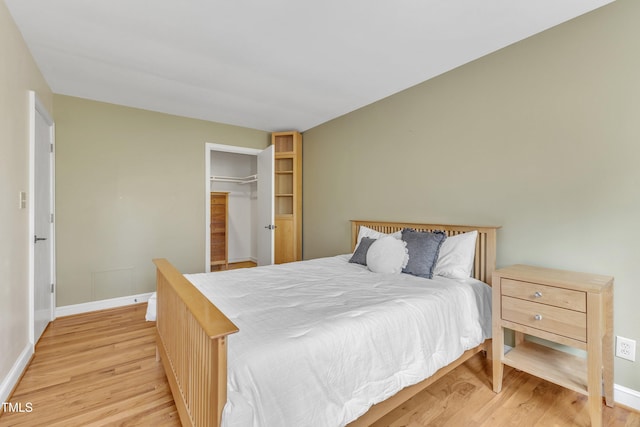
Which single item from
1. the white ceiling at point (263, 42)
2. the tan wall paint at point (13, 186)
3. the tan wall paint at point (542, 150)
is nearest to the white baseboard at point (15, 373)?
the tan wall paint at point (13, 186)

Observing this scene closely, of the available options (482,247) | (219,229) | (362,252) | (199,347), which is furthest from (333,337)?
(219,229)

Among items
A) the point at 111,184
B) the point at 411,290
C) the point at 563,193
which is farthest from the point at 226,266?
the point at 563,193

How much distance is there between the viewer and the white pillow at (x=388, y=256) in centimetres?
238

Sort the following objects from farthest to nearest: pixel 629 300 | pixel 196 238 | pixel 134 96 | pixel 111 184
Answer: pixel 196 238, pixel 111 184, pixel 134 96, pixel 629 300

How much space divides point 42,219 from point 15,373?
1407 millimetres

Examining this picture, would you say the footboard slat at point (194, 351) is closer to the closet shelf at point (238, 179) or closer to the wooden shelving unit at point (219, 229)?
the wooden shelving unit at point (219, 229)

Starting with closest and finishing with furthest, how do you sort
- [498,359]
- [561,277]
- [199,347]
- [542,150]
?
[199,347]
[561,277]
[498,359]
[542,150]

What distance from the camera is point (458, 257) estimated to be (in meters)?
2.27

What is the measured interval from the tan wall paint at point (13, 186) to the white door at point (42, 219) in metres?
0.18

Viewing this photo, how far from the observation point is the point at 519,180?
2.21 metres

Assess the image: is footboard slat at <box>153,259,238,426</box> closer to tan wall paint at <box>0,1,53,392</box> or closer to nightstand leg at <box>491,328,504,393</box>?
tan wall paint at <box>0,1,53,392</box>

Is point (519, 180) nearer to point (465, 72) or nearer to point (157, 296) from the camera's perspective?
point (465, 72)

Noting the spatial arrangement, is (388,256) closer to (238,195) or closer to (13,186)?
(13,186)

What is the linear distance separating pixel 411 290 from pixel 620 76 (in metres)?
1.81
